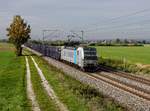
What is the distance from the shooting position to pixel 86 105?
15992mm

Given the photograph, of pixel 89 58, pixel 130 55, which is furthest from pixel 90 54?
pixel 130 55

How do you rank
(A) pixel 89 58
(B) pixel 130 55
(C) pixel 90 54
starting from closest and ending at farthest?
(A) pixel 89 58, (C) pixel 90 54, (B) pixel 130 55

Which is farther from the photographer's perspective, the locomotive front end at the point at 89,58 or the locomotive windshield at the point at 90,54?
the locomotive windshield at the point at 90,54

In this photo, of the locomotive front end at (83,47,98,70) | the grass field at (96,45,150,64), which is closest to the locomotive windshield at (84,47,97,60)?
the locomotive front end at (83,47,98,70)

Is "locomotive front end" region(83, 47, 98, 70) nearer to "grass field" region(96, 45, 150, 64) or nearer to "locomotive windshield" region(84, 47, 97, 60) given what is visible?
"locomotive windshield" region(84, 47, 97, 60)

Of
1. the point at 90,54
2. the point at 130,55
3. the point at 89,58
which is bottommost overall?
the point at 130,55

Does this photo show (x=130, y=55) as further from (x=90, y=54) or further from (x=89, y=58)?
(x=89, y=58)

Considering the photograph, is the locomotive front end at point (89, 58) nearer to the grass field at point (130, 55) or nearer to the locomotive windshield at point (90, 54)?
the locomotive windshield at point (90, 54)

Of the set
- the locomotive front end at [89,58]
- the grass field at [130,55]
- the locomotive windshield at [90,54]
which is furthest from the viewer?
the grass field at [130,55]

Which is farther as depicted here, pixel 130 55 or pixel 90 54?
pixel 130 55

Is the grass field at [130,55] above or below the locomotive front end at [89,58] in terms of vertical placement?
below

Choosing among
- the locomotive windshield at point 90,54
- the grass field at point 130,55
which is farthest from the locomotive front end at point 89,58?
the grass field at point 130,55

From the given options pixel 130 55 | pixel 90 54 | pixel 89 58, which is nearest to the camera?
pixel 89 58

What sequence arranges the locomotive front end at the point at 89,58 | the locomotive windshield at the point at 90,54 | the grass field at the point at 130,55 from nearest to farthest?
the locomotive front end at the point at 89,58, the locomotive windshield at the point at 90,54, the grass field at the point at 130,55
